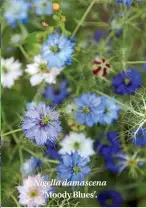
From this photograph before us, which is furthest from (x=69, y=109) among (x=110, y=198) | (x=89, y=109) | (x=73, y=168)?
(x=110, y=198)

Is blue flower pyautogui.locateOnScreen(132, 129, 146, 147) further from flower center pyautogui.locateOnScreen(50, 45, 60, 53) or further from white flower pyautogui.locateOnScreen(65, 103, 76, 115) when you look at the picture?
flower center pyautogui.locateOnScreen(50, 45, 60, 53)

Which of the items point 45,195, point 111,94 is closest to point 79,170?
point 45,195

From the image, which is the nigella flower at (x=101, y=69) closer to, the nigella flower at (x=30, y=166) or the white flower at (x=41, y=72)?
the white flower at (x=41, y=72)

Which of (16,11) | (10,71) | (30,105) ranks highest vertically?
(16,11)

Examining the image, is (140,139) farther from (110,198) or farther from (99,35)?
(99,35)

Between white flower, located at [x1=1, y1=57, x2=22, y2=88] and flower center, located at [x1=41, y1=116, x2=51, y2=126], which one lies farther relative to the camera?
white flower, located at [x1=1, y1=57, x2=22, y2=88]

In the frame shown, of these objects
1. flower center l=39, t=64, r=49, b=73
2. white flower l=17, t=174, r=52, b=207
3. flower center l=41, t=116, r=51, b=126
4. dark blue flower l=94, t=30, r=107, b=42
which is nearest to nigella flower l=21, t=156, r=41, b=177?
white flower l=17, t=174, r=52, b=207
